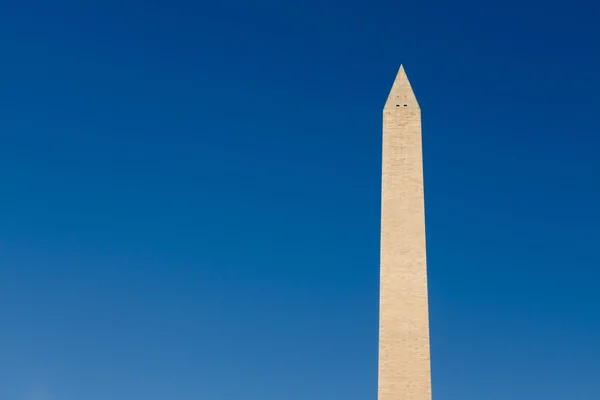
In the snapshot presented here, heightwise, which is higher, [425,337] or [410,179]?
[410,179]

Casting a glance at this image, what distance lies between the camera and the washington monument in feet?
103

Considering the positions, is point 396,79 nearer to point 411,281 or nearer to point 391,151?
point 391,151

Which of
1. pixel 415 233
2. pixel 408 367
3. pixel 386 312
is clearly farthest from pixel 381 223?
pixel 408 367

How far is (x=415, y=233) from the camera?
33.2 meters

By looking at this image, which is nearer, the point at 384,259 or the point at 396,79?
the point at 384,259

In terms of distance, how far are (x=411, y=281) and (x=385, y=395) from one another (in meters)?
4.27

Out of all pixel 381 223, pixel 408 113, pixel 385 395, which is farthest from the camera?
pixel 408 113

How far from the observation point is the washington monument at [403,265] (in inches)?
1238

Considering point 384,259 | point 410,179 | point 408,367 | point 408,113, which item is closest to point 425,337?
point 408,367

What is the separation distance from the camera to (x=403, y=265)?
32.8m

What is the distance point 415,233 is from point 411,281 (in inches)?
75.0

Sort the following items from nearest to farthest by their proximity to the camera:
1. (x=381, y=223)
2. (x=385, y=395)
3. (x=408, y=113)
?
(x=385, y=395)
(x=381, y=223)
(x=408, y=113)

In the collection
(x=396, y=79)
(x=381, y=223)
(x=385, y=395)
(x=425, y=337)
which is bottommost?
(x=385, y=395)

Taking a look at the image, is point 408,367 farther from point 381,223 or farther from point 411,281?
point 381,223
